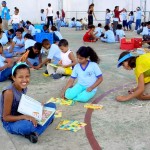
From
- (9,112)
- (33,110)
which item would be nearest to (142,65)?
(33,110)

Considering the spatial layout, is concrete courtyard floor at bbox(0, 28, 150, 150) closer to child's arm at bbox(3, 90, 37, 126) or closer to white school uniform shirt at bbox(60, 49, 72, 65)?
child's arm at bbox(3, 90, 37, 126)

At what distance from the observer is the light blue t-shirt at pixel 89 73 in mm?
4469

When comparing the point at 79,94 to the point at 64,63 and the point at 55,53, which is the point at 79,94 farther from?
the point at 55,53

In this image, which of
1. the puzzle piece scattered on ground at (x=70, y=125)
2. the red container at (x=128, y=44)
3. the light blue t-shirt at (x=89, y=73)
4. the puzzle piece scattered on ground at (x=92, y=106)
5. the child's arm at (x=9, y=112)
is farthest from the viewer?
the red container at (x=128, y=44)

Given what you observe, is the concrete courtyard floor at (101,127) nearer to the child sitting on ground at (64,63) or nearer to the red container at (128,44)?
the child sitting on ground at (64,63)

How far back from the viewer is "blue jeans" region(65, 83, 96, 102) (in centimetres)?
439

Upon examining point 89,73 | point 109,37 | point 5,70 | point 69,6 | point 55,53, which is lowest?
point 5,70

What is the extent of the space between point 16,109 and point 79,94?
1.43m

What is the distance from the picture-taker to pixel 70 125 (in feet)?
11.7

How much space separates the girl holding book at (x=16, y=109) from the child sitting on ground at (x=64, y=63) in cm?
266

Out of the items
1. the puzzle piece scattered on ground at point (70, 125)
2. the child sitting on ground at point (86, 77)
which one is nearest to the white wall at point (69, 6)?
the child sitting on ground at point (86, 77)

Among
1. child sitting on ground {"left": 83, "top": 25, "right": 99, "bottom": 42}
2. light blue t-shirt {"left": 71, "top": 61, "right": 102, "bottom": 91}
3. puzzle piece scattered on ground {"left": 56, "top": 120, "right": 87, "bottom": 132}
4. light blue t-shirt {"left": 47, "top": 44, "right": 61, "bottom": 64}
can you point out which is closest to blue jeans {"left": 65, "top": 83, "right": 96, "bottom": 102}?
light blue t-shirt {"left": 71, "top": 61, "right": 102, "bottom": 91}

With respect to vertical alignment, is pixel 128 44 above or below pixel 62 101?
above

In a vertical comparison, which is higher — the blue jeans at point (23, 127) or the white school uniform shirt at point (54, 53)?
the white school uniform shirt at point (54, 53)
